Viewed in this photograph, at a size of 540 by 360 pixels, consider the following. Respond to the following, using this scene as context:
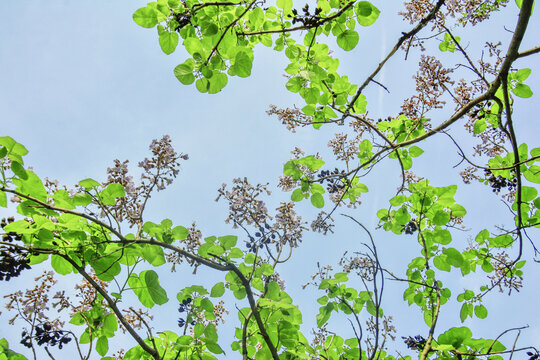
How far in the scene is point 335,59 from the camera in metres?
2.90

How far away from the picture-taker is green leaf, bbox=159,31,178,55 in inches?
90.1

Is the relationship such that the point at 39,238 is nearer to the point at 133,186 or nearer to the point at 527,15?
the point at 133,186

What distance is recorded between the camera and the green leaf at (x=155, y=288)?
7.96 ft

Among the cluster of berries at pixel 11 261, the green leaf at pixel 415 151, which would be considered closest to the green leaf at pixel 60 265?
the cluster of berries at pixel 11 261

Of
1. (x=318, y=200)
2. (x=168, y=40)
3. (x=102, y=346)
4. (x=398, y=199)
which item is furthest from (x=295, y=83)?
(x=102, y=346)

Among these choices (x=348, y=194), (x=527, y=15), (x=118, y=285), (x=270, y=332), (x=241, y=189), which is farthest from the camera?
(x=348, y=194)

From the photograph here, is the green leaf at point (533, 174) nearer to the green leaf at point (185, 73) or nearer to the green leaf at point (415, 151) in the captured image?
the green leaf at point (415, 151)

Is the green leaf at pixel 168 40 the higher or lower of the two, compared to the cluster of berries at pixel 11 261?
higher

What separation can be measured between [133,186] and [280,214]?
4.75ft

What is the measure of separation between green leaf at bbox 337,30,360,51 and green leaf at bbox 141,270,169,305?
233cm

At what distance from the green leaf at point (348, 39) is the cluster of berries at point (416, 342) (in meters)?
2.95

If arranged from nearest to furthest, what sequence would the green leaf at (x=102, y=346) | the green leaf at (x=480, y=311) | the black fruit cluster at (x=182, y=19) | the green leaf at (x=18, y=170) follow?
the green leaf at (x=18, y=170), the black fruit cluster at (x=182, y=19), the green leaf at (x=102, y=346), the green leaf at (x=480, y=311)

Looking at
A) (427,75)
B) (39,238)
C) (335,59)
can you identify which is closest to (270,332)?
(39,238)

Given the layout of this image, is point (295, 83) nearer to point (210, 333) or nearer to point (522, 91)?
point (210, 333)
